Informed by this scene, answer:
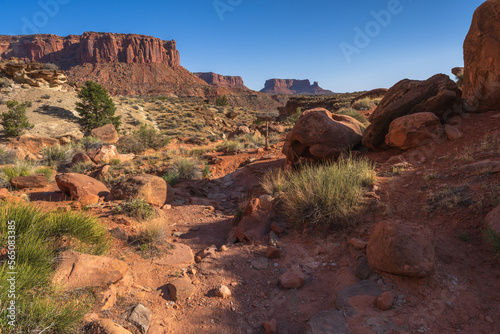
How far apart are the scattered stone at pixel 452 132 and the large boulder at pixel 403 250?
Answer: 4.50 metres

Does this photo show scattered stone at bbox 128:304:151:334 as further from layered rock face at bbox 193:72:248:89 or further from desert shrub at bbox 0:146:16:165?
layered rock face at bbox 193:72:248:89

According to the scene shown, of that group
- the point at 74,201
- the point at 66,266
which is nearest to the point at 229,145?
the point at 74,201

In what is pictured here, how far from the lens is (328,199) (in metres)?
4.32

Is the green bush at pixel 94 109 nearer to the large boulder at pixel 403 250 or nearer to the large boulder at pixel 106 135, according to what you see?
the large boulder at pixel 106 135

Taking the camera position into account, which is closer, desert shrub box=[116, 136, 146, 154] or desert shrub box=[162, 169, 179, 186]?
desert shrub box=[162, 169, 179, 186]

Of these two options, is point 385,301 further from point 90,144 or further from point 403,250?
point 90,144

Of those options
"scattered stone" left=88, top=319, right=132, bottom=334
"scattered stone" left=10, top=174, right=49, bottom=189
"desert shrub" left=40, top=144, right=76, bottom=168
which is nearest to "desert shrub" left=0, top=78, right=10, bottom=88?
"desert shrub" left=40, top=144, right=76, bottom=168

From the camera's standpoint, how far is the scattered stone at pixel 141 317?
8.57ft

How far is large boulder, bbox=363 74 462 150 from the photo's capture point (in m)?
7.10

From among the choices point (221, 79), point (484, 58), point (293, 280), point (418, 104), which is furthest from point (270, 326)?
point (221, 79)

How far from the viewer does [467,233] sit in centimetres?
327

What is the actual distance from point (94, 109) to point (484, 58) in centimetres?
2411

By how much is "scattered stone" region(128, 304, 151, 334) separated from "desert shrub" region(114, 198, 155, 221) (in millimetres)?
2739

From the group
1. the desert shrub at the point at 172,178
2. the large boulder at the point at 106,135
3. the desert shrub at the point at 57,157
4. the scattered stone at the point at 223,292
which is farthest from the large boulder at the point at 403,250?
the large boulder at the point at 106,135
